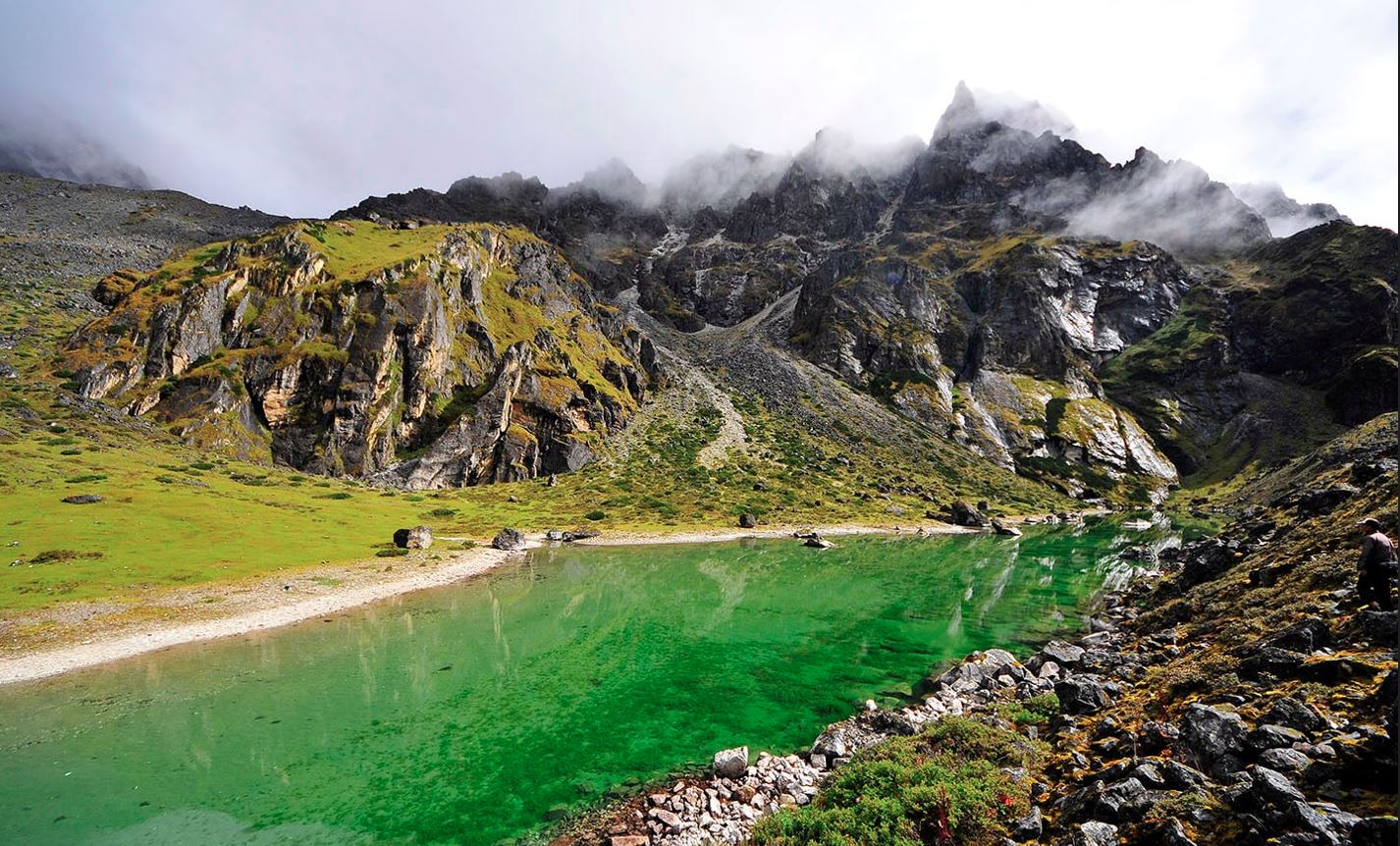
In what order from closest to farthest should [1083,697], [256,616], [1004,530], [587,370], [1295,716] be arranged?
1. [1295,716]
2. [1083,697]
3. [256,616]
4. [1004,530]
5. [587,370]

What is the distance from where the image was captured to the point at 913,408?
165 meters

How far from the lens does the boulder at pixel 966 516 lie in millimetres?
97375

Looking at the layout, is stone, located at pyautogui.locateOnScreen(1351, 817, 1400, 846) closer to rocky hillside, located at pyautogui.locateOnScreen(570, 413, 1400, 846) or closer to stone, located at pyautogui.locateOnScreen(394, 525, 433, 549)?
rocky hillside, located at pyautogui.locateOnScreen(570, 413, 1400, 846)

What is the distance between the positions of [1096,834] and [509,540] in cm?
6179

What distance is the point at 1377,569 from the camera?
1291cm

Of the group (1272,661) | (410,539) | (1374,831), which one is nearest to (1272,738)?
(1374,831)

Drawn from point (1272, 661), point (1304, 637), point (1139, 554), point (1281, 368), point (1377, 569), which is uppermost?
point (1281, 368)

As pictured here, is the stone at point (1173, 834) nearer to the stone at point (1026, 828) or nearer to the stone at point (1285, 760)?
the stone at point (1285, 760)

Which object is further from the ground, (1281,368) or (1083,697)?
(1281,368)

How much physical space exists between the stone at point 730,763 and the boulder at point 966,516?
93554 millimetres

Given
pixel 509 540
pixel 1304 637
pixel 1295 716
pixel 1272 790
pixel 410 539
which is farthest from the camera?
pixel 509 540

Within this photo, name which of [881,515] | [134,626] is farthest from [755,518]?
[134,626]

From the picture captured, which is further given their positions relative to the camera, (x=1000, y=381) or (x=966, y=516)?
(x=1000, y=381)

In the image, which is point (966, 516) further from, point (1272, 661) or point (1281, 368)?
point (1281, 368)
